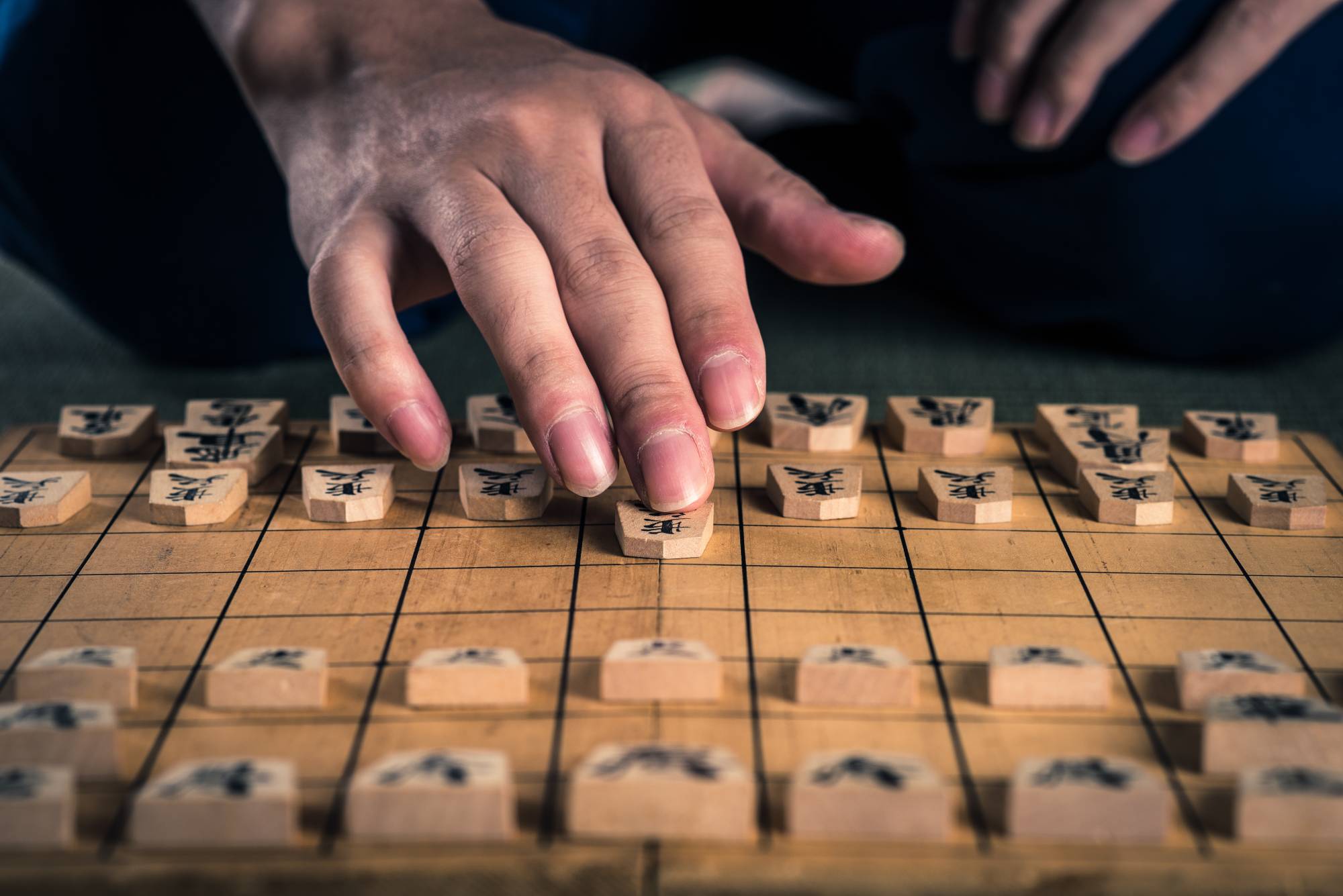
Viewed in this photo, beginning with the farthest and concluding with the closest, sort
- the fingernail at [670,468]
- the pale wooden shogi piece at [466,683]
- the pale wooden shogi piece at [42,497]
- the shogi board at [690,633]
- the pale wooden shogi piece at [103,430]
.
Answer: the pale wooden shogi piece at [103,430], the pale wooden shogi piece at [42,497], the fingernail at [670,468], the pale wooden shogi piece at [466,683], the shogi board at [690,633]

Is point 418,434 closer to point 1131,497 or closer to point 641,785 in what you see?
point 641,785

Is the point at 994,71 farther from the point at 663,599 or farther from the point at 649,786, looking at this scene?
the point at 649,786

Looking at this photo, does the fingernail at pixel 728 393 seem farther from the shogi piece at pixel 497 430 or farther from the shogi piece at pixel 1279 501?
the shogi piece at pixel 1279 501

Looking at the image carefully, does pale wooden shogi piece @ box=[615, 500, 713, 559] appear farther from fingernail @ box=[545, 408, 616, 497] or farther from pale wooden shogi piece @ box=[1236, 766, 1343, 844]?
pale wooden shogi piece @ box=[1236, 766, 1343, 844]

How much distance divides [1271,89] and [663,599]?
1.18 metres

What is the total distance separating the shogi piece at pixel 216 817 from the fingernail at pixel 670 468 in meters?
0.36

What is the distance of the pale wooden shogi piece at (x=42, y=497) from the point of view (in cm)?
100

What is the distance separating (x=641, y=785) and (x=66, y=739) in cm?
33

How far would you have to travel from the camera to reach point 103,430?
116 cm

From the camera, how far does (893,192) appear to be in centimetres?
216

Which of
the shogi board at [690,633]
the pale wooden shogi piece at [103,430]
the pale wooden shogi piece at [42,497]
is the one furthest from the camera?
the pale wooden shogi piece at [103,430]

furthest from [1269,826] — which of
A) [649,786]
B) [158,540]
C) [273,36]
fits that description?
[273,36]

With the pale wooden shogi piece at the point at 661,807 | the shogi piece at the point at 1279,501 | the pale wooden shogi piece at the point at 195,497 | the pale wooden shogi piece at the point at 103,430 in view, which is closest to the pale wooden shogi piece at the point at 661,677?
the pale wooden shogi piece at the point at 661,807

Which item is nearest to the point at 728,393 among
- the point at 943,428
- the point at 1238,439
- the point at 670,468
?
the point at 670,468
